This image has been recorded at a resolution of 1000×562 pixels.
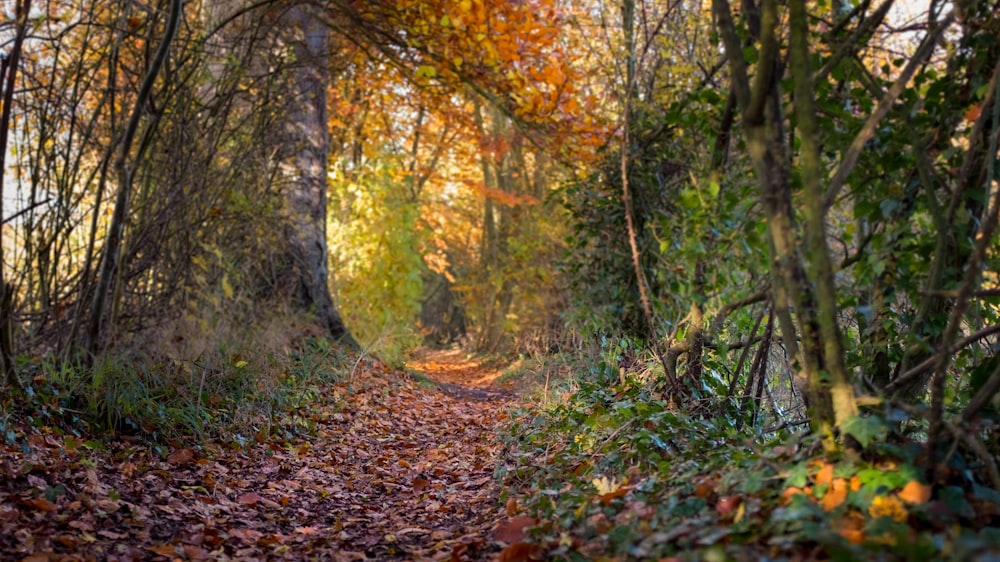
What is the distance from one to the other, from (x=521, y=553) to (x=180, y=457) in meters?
2.59

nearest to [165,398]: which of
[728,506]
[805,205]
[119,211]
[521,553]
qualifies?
[119,211]

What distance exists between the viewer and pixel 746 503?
93.4 inches

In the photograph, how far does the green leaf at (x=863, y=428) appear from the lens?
2.24 metres

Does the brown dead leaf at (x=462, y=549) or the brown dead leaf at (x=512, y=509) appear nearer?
the brown dead leaf at (x=462, y=549)

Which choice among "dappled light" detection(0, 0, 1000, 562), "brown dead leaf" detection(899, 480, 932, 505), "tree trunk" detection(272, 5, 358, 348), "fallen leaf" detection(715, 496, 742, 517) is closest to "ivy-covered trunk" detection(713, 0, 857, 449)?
"dappled light" detection(0, 0, 1000, 562)

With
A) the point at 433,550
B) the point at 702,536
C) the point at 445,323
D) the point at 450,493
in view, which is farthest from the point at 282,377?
the point at 445,323

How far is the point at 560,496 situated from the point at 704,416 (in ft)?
4.49

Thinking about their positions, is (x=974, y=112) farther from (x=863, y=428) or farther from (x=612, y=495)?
(x=612, y=495)

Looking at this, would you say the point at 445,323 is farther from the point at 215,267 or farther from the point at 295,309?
the point at 215,267

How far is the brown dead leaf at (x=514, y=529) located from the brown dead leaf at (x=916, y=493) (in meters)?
1.38

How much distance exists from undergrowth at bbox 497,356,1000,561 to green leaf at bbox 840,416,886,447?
0.36 feet

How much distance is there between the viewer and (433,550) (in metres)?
3.17

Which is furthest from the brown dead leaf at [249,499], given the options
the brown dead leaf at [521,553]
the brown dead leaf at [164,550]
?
the brown dead leaf at [521,553]

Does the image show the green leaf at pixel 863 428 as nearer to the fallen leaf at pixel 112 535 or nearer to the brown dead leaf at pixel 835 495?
the brown dead leaf at pixel 835 495
